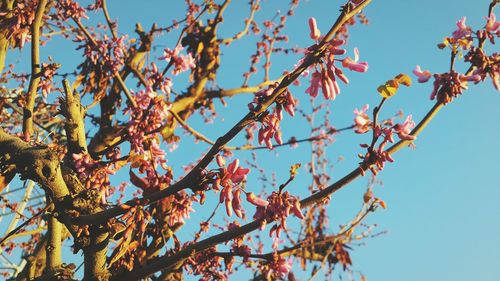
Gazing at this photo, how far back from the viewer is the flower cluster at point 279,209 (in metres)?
2.01

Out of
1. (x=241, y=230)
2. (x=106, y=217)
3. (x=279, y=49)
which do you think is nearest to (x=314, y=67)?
(x=241, y=230)

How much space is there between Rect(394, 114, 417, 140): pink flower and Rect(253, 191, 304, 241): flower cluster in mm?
554

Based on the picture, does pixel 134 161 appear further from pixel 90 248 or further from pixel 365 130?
pixel 365 130

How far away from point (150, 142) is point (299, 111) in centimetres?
487

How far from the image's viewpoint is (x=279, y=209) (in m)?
2.02

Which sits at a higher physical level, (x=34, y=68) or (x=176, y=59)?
(x=176, y=59)

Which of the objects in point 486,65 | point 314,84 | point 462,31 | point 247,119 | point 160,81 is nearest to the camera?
point 247,119

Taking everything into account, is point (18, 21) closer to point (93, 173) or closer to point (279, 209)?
point (93, 173)

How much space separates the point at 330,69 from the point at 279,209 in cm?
68

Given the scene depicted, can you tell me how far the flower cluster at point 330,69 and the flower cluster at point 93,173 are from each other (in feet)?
4.92

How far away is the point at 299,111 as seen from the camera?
790cm

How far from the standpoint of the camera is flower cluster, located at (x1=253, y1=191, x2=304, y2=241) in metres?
2.01

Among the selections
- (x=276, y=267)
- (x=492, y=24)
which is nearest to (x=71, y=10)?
(x=276, y=267)

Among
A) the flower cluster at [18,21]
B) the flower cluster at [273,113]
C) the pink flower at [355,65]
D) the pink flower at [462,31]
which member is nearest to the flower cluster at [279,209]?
the flower cluster at [273,113]
